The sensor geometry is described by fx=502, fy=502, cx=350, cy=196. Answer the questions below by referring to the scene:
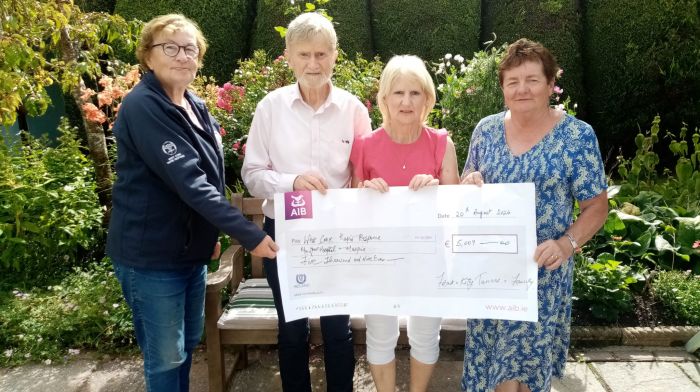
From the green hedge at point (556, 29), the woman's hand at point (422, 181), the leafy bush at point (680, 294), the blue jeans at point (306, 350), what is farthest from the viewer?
the green hedge at point (556, 29)

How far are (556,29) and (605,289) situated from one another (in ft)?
14.8

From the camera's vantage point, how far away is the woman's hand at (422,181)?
2.11 m

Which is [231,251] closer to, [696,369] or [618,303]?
[618,303]

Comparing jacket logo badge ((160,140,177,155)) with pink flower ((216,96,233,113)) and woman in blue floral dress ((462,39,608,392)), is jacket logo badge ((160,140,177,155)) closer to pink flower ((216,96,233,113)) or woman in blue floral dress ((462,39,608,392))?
woman in blue floral dress ((462,39,608,392))

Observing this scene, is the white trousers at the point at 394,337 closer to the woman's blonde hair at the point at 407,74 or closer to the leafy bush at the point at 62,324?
the woman's blonde hair at the point at 407,74

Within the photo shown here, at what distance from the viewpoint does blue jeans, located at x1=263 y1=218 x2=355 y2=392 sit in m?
2.40

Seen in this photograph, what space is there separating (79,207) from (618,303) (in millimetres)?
4362

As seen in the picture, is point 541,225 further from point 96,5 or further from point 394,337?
point 96,5

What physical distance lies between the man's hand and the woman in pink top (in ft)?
0.61

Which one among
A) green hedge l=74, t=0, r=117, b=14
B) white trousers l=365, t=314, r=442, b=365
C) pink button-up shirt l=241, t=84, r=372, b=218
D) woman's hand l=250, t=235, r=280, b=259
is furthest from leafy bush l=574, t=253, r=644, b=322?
green hedge l=74, t=0, r=117, b=14

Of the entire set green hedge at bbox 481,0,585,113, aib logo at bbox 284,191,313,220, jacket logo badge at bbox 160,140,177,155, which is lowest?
aib logo at bbox 284,191,313,220

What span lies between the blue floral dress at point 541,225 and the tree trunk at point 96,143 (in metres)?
3.76

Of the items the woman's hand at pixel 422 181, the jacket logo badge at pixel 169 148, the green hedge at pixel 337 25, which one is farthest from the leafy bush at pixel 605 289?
the green hedge at pixel 337 25

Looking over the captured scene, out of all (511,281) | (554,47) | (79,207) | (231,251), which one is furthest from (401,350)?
(554,47)
